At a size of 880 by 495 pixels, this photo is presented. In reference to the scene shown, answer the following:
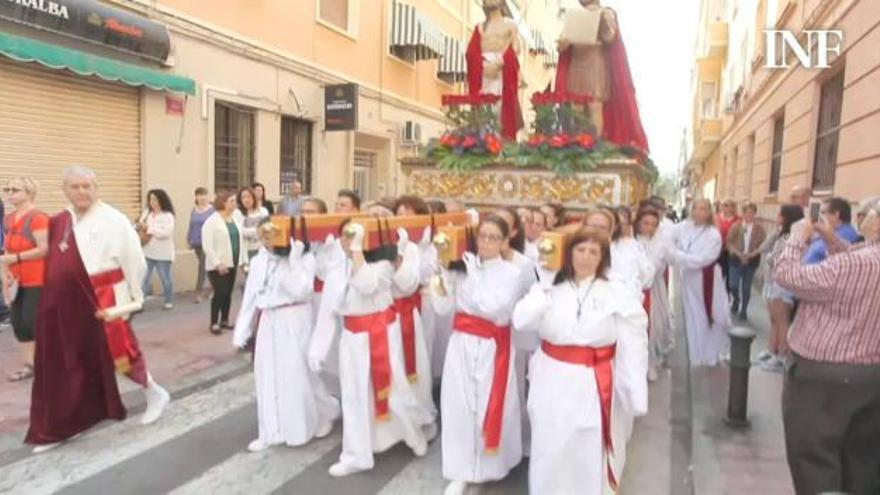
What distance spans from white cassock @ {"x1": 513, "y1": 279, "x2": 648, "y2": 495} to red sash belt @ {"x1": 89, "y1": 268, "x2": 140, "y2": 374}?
110 inches

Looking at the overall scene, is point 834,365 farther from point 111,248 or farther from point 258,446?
point 111,248

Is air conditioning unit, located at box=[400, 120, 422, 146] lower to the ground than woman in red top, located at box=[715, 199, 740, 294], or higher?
higher

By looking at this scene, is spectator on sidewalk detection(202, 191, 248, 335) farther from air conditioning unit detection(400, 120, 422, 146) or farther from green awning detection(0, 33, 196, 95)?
air conditioning unit detection(400, 120, 422, 146)

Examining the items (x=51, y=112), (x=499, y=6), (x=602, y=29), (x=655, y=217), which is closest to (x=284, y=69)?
(x=51, y=112)

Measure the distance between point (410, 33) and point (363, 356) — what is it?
1285 cm

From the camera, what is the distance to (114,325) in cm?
443

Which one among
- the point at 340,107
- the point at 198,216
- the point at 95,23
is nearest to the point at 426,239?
the point at 198,216

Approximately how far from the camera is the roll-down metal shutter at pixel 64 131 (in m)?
7.48

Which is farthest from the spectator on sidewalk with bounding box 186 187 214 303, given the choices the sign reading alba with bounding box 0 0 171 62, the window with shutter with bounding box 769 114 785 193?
the window with shutter with bounding box 769 114 785 193

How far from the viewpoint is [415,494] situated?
377 cm

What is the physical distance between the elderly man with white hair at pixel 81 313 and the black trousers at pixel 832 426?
4.01 m

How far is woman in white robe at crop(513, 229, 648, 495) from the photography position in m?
3.28

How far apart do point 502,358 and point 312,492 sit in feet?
4.41

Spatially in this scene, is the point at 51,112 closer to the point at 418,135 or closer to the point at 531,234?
the point at 531,234
